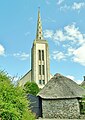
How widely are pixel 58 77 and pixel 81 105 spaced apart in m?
5.46

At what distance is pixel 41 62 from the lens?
259ft

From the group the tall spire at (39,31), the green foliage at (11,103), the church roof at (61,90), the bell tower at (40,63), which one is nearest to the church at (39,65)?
the bell tower at (40,63)

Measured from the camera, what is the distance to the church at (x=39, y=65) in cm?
7694

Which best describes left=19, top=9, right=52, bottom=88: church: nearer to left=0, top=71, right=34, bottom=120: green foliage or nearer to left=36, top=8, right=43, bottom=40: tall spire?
left=36, top=8, right=43, bottom=40: tall spire

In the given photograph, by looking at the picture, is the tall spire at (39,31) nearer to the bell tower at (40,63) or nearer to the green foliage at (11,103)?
the bell tower at (40,63)

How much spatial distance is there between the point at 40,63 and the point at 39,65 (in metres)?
0.71

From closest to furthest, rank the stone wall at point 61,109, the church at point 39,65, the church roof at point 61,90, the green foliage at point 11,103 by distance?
the green foliage at point 11,103
the stone wall at point 61,109
the church roof at point 61,90
the church at point 39,65

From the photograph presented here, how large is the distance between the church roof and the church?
41.8 meters

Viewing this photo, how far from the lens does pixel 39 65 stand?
7888cm

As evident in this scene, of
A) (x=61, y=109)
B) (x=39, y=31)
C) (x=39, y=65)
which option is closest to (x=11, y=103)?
(x=61, y=109)

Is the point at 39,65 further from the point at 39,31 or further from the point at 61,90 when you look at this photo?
the point at 61,90

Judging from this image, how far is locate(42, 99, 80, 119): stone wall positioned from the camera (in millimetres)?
30750

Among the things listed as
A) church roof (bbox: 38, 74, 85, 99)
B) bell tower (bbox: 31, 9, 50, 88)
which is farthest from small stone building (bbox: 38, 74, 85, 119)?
bell tower (bbox: 31, 9, 50, 88)

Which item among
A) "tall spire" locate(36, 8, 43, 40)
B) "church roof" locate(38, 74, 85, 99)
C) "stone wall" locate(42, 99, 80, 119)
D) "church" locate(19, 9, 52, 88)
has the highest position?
"tall spire" locate(36, 8, 43, 40)
